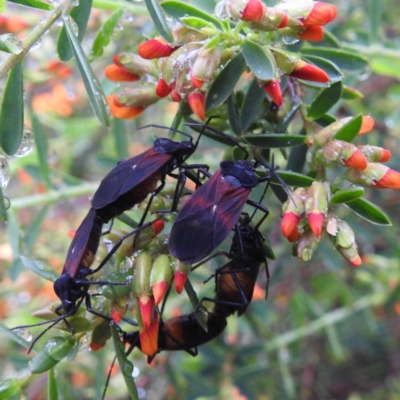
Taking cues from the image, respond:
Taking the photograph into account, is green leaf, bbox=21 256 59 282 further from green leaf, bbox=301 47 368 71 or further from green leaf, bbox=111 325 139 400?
green leaf, bbox=301 47 368 71

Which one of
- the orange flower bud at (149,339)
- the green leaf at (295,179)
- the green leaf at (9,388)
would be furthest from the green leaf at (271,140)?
the green leaf at (9,388)

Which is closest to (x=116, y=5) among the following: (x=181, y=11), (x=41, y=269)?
(x=181, y=11)

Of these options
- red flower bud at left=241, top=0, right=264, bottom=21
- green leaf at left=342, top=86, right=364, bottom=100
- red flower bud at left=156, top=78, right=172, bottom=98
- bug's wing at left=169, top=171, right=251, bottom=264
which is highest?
red flower bud at left=241, top=0, right=264, bottom=21

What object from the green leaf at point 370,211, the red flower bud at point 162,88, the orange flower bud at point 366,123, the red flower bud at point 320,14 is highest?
the red flower bud at point 320,14

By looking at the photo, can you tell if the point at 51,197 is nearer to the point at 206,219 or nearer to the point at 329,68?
the point at 206,219

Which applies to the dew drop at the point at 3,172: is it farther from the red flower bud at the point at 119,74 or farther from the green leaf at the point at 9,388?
the green leaf at the point at 9,388

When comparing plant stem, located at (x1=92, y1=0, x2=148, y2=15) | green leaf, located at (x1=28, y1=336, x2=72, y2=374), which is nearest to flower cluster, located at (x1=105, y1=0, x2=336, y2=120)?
plant stem, located at (x1=92, y1=0, x2=148, y2=15)
